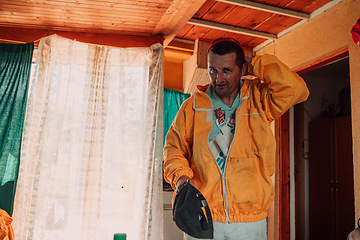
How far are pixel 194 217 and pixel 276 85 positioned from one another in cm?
72

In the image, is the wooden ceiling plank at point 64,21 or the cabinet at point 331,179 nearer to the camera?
the wooden ceiling plank at point 64,21

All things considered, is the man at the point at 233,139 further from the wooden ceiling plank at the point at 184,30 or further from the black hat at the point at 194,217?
the wooden ceiling plank at the point at 184,30

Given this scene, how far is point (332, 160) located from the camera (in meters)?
4.14

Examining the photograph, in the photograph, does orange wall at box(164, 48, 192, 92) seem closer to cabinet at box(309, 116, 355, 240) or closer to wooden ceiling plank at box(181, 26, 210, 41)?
wooden ceiling plank at box(181, 26, 210, 41)

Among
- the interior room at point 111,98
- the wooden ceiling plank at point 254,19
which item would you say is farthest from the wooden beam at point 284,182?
the wooden ceiling plank at point 254,19

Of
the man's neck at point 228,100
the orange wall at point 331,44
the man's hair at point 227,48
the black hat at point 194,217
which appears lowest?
the black hat at point 194,217

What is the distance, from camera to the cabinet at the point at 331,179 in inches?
153

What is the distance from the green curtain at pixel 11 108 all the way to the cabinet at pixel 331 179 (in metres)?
4.11

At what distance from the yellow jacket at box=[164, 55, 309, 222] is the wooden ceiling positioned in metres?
1.44

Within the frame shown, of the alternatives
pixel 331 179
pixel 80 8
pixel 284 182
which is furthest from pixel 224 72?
pixel 331 179

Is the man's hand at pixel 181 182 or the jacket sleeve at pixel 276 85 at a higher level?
the jacket sleeve at pixel 276 85

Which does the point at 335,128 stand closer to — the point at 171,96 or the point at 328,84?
the point at 328,84

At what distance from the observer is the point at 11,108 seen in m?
2.91

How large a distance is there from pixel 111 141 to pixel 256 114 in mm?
2121
